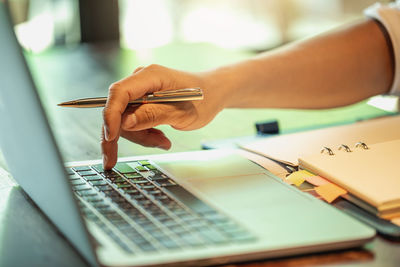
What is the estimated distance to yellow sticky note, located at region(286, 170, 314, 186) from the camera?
2.33 feet

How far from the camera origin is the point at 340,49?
Result: 3.69 feet

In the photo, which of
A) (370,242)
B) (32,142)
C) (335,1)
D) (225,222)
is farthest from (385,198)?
(335,1)

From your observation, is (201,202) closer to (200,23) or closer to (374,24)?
(374,24)

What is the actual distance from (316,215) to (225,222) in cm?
10

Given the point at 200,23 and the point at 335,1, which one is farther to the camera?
the point at 335,1

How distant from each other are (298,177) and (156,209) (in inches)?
8.7

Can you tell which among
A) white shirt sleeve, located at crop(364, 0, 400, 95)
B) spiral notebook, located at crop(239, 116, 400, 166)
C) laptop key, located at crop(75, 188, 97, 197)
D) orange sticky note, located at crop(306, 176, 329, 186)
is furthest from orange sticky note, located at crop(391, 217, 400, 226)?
white shirt sleeve, located at crop(364, 0, 400, 95)

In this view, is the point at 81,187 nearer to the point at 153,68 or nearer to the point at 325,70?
the point at 153,68

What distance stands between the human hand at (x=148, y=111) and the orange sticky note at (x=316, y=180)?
0.22 m

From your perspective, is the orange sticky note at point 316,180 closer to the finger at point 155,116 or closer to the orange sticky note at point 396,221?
the orange sticky note at point 396,221

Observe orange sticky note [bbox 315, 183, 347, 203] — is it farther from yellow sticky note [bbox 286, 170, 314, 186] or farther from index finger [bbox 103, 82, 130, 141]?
index finger [bbox 103, 82, 130, 141]

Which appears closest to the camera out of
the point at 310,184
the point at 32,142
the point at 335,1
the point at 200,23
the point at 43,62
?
the point at 32,142

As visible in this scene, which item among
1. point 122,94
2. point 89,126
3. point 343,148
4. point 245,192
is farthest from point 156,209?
point 89,126

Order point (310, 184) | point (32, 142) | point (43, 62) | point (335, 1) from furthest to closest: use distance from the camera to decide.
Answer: point (335, 1)
point (43, 62)
point (310, 184)
point (32, 142)
